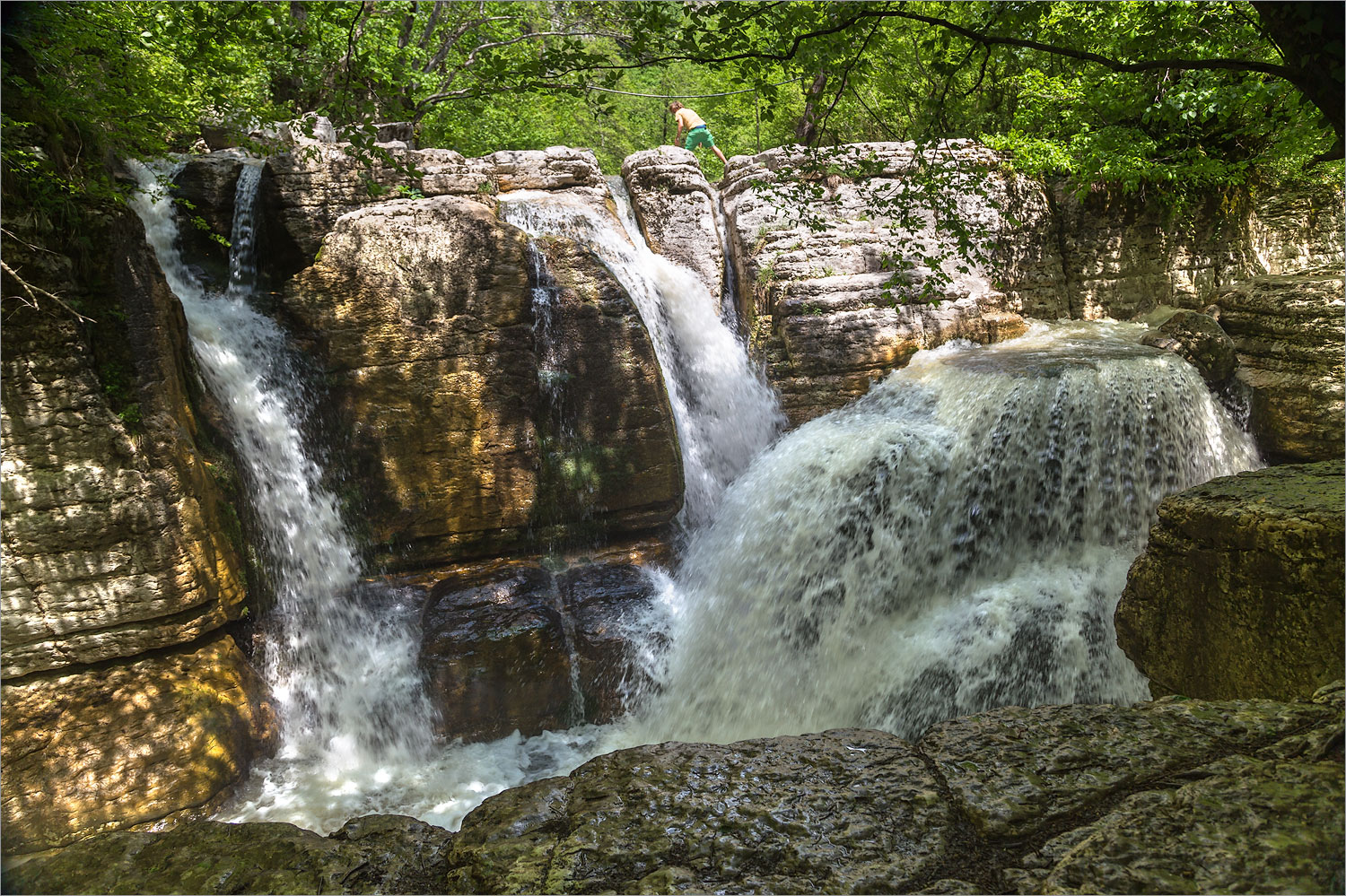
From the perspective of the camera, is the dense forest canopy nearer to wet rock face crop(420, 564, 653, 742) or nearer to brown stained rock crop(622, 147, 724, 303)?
brown stained rock crop(622, 147, 724, 303)

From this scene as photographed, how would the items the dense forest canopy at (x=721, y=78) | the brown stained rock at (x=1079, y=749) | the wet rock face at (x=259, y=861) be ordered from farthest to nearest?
the dense forest canopy at (x=721, y=78), the wet rock face at (x=259, y=861), the brown stained rock at (x=1079, y=749)

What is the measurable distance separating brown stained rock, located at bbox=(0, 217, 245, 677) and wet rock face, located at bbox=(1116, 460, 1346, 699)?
625 centimetres

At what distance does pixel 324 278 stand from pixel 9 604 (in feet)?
11.1

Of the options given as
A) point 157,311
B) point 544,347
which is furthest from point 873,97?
point 157,311

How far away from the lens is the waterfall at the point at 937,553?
566 centimetres


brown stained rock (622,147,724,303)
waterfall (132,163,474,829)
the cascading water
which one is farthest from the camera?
brown stained rock (622,147,724,303)

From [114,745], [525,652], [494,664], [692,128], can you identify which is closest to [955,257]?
[692,128]

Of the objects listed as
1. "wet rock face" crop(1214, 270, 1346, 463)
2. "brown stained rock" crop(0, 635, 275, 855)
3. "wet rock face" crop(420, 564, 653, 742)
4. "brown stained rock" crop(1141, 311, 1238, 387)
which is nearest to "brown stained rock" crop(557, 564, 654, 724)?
"wet rock face" crop(420, 564, 653, 742)

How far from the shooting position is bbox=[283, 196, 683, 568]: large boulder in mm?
6625

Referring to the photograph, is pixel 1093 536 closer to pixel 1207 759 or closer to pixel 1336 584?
pixel 1336 584

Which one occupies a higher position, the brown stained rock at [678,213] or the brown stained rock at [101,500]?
the brown stained rock at [678,213]

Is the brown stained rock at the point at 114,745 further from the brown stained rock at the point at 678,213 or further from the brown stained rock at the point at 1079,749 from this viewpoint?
the brown stained rock at the point at 678,213

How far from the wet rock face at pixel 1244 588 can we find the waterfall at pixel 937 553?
160 centimetres

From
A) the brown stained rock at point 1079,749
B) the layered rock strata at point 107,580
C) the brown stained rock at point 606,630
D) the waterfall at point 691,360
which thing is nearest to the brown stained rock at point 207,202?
the layered rock strata at point 107,580
